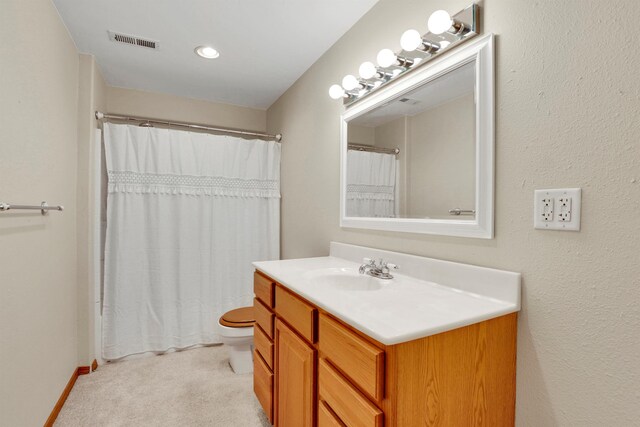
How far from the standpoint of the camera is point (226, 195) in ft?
8.84

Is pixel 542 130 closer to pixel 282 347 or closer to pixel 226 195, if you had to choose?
pixel 282 347

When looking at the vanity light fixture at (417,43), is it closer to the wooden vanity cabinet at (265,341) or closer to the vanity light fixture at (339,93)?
the vanity light fixture at (339,93)

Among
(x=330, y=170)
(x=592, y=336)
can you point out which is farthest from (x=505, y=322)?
(x=330, y=170)

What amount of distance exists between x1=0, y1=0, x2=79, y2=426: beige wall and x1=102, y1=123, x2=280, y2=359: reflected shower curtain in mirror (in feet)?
1.17

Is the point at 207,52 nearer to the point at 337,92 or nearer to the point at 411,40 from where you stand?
the point at 337,92

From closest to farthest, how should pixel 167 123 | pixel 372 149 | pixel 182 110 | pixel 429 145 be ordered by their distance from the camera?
1. pixel 429 145
2. pixel 372 149
3. pixel 167 123
4. pixel 182 110

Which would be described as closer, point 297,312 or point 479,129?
point 479,129

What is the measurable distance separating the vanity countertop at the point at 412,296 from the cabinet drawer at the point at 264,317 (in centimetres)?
21

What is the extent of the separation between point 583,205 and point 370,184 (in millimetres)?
1000

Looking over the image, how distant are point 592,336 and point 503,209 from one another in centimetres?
42

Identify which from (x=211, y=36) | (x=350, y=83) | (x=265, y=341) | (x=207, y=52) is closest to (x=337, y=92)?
(x=350, y=83)

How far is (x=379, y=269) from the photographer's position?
1418 millimetres

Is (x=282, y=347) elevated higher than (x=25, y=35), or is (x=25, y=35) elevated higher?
(x=25, y=35)

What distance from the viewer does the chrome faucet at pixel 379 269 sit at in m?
1.39
